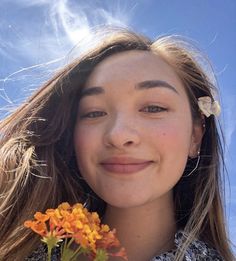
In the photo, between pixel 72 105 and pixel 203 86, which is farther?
pixel 203 86

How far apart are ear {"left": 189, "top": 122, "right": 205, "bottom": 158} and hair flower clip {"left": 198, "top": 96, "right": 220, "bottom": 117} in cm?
9

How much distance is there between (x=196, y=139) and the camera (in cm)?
313

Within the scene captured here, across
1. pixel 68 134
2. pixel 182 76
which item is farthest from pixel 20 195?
pixel 182 76

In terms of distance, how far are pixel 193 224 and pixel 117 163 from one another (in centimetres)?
74

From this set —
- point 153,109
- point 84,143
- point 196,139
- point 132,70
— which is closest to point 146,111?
point 153,109

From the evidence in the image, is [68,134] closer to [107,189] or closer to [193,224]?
[107,189]

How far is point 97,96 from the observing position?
2781mm

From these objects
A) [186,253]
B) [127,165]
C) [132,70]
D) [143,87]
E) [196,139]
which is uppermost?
[132,70]

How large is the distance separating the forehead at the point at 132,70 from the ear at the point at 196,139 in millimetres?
313

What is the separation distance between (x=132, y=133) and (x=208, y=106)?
0.90m

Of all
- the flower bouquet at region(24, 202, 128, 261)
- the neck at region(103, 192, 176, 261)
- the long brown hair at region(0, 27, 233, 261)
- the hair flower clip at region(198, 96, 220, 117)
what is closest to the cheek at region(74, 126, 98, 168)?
the long brown hair at region(0, 27, 233, 261)

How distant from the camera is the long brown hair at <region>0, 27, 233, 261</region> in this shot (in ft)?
9.64

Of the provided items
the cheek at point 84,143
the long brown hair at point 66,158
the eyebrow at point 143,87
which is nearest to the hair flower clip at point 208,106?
the long brown hair at point 66,158

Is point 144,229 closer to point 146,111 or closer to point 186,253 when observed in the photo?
point 186,253
